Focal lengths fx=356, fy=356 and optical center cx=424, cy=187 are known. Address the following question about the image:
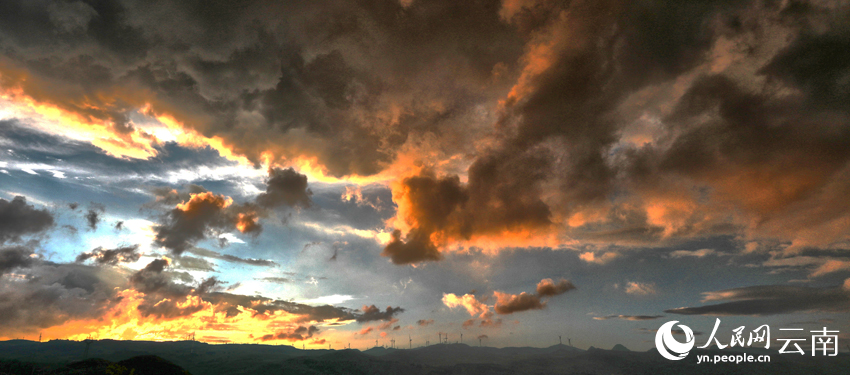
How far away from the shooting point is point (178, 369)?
16262 centimetres

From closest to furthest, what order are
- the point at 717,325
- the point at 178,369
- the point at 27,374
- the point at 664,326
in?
the point at 717,325
the point at 664,326
the point at 178,369
the point at 27,374

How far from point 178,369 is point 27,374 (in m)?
114

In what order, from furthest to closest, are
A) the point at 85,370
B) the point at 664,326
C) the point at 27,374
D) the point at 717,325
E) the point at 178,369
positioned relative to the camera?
the point at 27,374
the point at 178,369
the point at 664,326
the point at 85,370
the point at 717,325

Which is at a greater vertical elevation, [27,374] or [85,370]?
[85,370]

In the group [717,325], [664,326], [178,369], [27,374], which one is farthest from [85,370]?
[664,326]

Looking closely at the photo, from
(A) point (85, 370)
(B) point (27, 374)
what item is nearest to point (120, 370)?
(A) point (85, 370)

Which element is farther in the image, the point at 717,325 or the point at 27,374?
the point at 27,374

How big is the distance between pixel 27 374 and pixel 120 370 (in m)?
134

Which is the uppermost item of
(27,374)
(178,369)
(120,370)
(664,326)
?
(664,326)

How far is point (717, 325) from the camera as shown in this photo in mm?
109125

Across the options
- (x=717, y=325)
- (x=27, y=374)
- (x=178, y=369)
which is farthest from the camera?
(x=27, y=374)

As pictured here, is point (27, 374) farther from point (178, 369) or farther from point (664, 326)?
point (664, 326)

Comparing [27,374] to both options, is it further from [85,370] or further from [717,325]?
[717,325]

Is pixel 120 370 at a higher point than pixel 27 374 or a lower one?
higher
